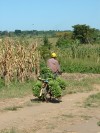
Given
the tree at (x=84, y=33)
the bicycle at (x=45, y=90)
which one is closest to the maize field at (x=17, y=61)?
the bicycle at (x=45, y=90)

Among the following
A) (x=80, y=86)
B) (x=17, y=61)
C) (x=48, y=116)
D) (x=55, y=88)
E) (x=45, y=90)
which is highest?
(x=17, y=61)

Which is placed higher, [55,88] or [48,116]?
[55,88]

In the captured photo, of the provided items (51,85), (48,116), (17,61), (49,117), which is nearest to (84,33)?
(17,61)

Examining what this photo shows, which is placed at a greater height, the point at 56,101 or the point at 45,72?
the point at 45,72

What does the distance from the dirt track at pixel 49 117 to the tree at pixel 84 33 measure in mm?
39762

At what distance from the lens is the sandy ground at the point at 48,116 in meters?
11.1

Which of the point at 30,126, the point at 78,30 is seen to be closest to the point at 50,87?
the point at 30,126

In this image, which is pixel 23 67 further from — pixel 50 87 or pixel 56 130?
pixel 56 130

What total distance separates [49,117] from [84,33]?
4377 cm

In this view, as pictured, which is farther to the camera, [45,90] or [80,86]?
[80,86]

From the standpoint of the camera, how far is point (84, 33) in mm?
55750

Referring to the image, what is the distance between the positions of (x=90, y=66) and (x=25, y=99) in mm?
13772

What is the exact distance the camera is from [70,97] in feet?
56.3

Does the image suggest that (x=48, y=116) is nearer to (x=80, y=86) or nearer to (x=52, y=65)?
(x=52, y=65)
